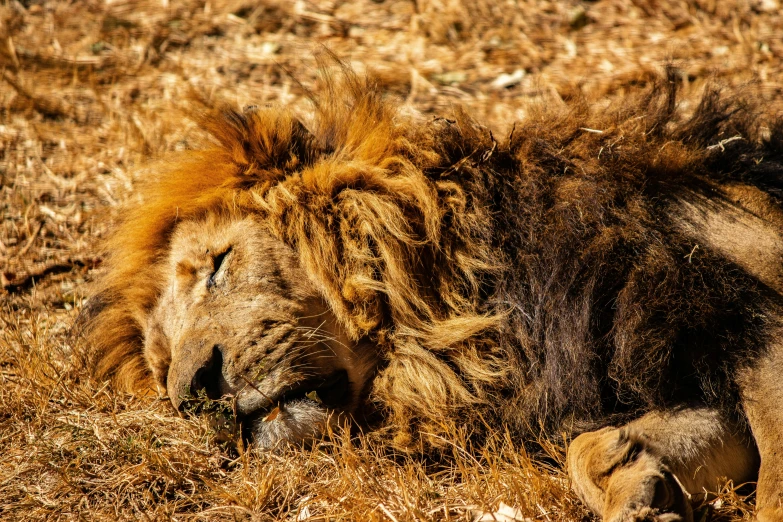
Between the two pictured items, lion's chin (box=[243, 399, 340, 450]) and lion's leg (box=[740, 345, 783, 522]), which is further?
lion's chin (box=[243, 399, 340, 450])

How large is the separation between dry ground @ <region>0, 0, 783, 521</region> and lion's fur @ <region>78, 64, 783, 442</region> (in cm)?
26

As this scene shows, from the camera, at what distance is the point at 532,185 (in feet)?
8.67

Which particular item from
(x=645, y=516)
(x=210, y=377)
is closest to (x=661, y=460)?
(x=645, y=516)

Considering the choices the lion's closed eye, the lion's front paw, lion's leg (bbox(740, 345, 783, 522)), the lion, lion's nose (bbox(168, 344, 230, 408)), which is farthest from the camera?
the lion's closed eye

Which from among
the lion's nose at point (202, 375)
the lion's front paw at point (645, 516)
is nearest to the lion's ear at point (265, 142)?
the lion's nose at point (202, 375)

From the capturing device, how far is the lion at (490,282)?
2.37 meters

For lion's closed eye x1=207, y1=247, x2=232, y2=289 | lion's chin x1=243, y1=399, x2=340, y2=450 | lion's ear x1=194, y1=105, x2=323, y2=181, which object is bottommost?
lion's chin x1=243, y1=399, x2=340, y2=450

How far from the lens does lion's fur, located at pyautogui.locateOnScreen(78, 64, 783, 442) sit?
2410mm

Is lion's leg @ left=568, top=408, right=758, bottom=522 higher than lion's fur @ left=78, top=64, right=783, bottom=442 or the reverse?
the reverse

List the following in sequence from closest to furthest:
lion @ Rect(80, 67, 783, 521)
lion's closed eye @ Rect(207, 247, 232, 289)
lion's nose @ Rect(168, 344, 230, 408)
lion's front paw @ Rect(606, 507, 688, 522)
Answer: lion's front paw @ Rect(606, 507, 688, 522) → lion @ Rect(80, 67, 783, 521) → lion's nose @ Rect(168, 344, 230, 408) → lion's closed eye @ Rect(207, 247, 232, 289)

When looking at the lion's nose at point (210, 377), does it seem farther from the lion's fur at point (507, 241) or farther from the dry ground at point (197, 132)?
the lion's fur at point (507, 241)

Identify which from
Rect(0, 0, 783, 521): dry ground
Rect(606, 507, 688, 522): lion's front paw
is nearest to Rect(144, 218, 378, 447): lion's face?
Rect(0, 0, 783, 521): dry ground

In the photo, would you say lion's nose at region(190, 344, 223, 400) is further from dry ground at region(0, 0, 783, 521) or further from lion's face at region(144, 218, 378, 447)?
dry ground at region(0, 0, 783, 521)

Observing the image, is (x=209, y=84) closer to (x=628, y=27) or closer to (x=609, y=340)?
(x=628, y=27)
